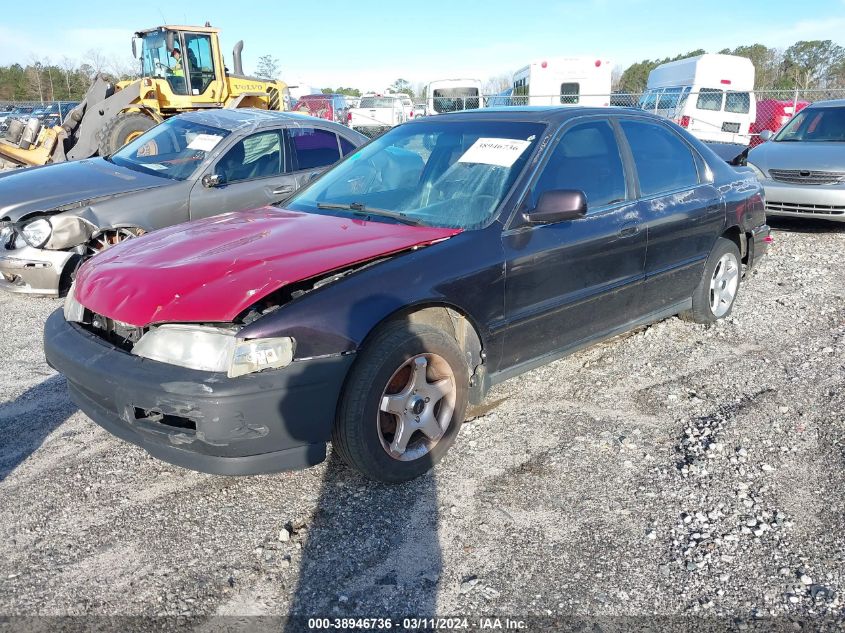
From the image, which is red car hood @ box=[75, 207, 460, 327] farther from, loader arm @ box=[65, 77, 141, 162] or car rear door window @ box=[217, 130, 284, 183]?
loader arm @ box=[65, 77, 141, 162]

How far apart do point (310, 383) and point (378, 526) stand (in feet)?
2.24

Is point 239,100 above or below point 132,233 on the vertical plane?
above

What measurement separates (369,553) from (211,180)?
4481 millimetres

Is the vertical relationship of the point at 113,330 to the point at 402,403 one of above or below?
above

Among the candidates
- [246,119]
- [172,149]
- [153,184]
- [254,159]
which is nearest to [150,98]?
[172,149]

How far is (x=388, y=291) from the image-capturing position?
2926mm

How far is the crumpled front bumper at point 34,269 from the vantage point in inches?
217

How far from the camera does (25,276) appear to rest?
5.53 metres

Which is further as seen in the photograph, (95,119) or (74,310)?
(95,119)

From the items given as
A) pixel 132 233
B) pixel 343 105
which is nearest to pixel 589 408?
pixel 132 233

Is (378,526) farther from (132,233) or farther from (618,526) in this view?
(132,233)

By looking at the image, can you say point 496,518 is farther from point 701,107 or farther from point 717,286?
point 701,107

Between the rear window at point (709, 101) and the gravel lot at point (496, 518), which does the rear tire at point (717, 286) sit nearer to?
the gravel lot at point (496, 518)

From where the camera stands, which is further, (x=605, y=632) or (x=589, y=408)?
(x=589, y=408)
